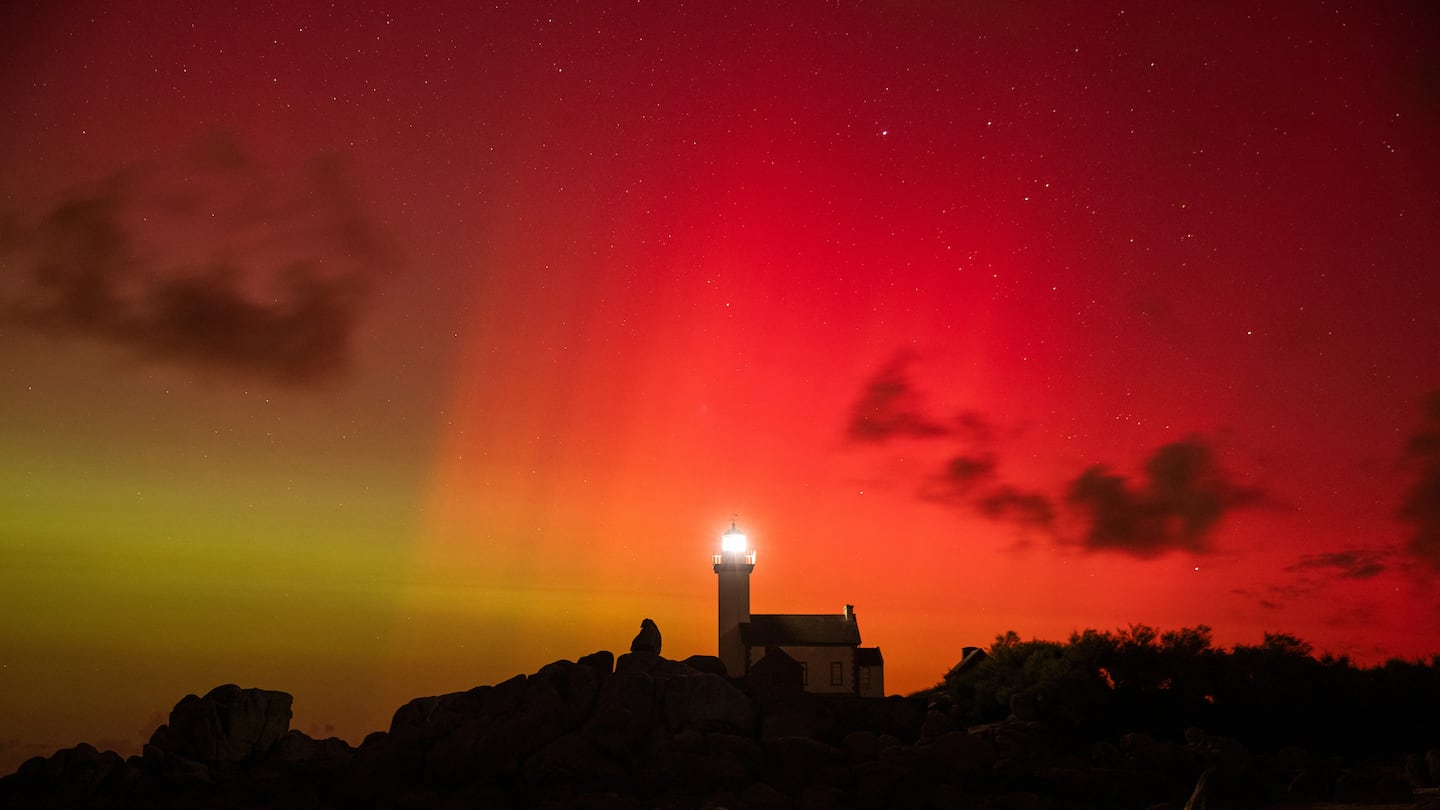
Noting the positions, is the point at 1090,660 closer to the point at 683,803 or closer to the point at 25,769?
the point at 683,803

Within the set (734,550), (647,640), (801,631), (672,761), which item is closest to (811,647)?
(801,631)

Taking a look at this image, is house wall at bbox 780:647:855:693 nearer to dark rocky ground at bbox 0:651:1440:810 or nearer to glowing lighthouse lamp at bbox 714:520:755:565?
glowing lighthouse lamp at bbox 714:520:755:565

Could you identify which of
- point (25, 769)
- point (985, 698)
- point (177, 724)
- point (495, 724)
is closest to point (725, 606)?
point (985, 698)

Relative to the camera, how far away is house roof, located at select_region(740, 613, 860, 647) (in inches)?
2547

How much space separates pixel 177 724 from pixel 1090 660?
38.2 m

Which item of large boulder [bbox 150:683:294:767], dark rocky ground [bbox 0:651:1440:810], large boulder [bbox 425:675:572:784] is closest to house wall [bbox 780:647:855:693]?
dark rocky ground [bbox 0:651:1440:810]

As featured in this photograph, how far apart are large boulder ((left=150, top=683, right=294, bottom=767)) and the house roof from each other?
24.6 metres

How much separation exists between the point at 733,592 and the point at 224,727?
27.9 metres

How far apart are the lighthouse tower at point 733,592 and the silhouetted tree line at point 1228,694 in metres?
17.8

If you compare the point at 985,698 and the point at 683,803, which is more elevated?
the point at 985,698

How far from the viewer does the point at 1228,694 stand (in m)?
48.4

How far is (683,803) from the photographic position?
128 ft

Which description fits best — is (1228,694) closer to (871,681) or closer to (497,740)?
(871,681)

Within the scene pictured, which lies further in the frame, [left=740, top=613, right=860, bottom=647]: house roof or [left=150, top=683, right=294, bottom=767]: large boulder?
[left=740, top=613, right=860, bottom=647]: house roof
